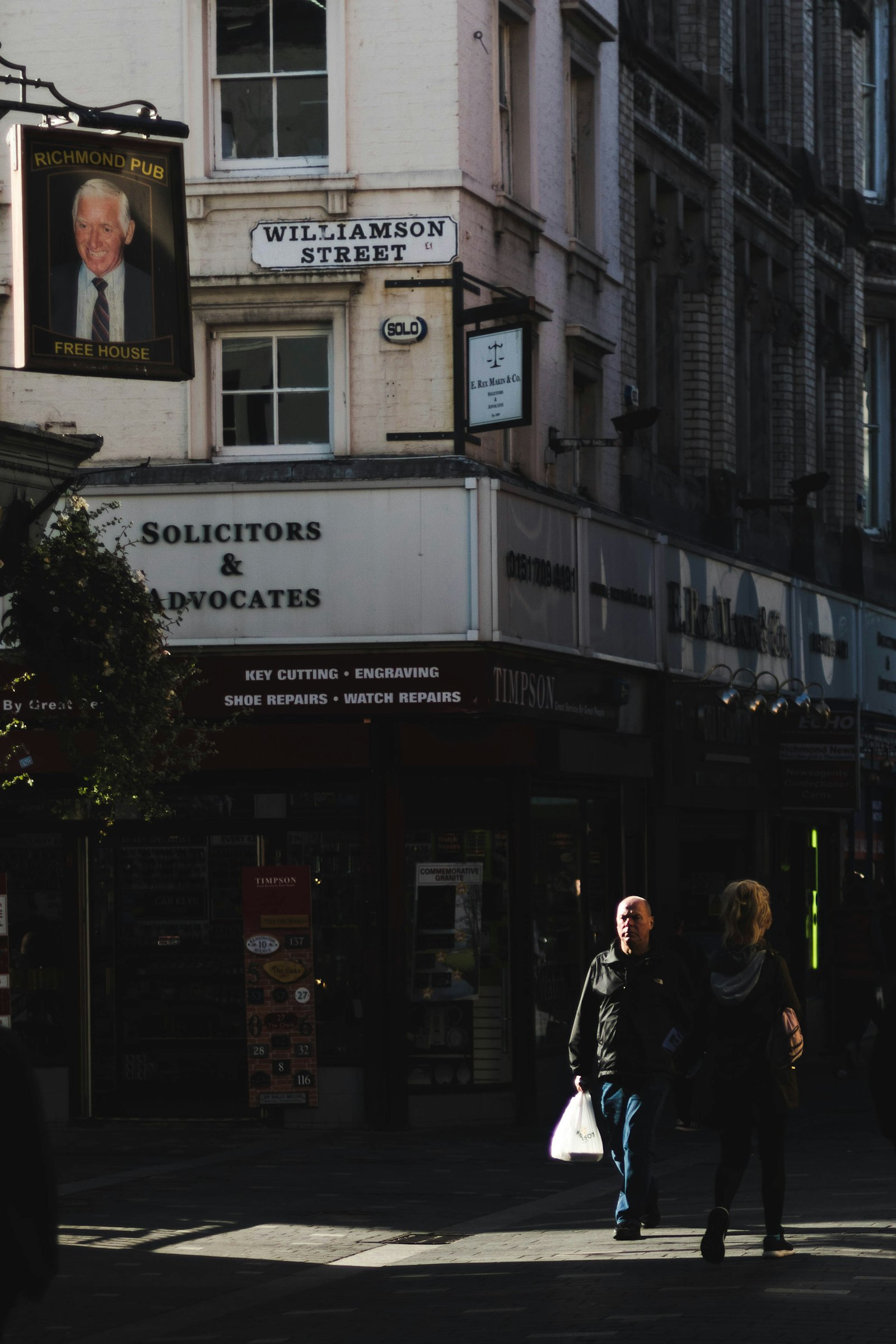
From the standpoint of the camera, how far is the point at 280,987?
18047 millimetres

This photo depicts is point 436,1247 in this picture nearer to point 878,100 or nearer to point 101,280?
point 101,280

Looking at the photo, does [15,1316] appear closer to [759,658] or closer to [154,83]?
[154,83]

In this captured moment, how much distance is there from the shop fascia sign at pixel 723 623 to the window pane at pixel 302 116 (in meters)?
6.04

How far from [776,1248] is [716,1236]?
38 centimetres

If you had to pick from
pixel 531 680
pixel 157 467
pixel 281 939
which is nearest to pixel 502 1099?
pixel 281 939

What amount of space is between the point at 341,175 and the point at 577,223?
4.06m

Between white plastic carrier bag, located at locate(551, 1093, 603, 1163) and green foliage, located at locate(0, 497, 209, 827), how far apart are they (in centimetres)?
338

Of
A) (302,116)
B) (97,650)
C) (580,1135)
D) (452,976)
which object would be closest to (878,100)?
(302,116)

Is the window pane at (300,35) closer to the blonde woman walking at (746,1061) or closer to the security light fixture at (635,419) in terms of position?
the security light fixture at (635,419)

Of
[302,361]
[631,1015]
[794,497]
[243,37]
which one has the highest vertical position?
[243,37]

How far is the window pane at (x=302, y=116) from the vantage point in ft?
60.5

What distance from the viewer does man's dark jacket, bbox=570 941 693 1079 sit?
11.8m

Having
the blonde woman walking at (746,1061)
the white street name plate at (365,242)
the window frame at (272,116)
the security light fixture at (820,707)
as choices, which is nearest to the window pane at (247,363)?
the white street name plate at (365,242)

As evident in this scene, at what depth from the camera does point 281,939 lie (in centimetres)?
1808
